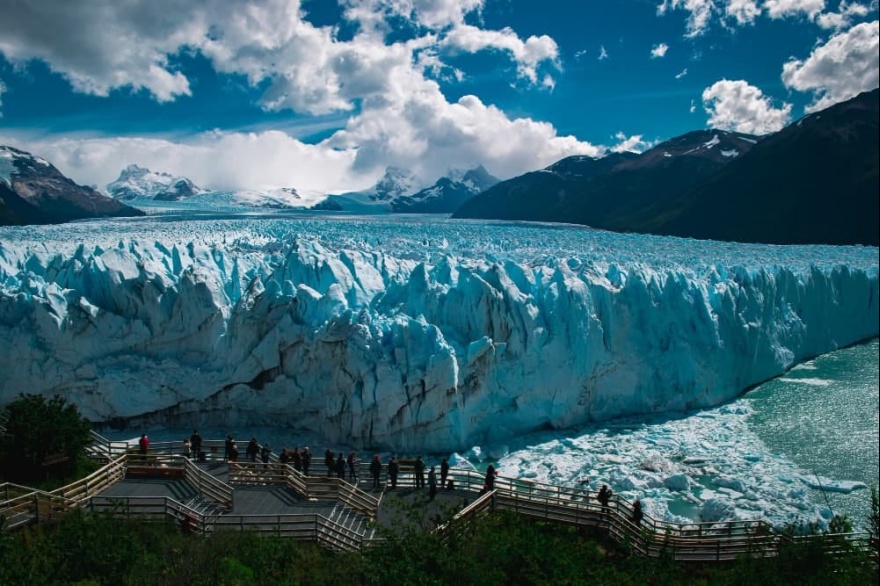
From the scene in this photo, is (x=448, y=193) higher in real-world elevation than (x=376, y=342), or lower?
higher

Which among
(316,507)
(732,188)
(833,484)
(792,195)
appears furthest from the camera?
(732,188)

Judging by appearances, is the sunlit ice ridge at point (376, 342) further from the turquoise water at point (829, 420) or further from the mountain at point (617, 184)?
the mountain at point (617, 184)

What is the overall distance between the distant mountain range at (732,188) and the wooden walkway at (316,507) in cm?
541

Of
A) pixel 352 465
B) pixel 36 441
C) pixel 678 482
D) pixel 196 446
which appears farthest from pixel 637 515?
pixel 36 441

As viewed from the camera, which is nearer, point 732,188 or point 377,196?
point 732,188

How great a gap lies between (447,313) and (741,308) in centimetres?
841

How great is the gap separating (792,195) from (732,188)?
11.5 m

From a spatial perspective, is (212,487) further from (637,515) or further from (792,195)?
(792,195)

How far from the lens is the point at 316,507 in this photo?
974 cm

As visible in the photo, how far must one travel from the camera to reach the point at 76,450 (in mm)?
10227

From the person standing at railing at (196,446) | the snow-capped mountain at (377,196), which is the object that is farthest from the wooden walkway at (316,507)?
the snow-capped mountain at (377,196)

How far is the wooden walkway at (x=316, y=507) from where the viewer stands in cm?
867

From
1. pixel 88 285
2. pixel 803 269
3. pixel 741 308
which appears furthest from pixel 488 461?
pixel 803 269

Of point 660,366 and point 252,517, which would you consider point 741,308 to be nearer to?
point 660,366
